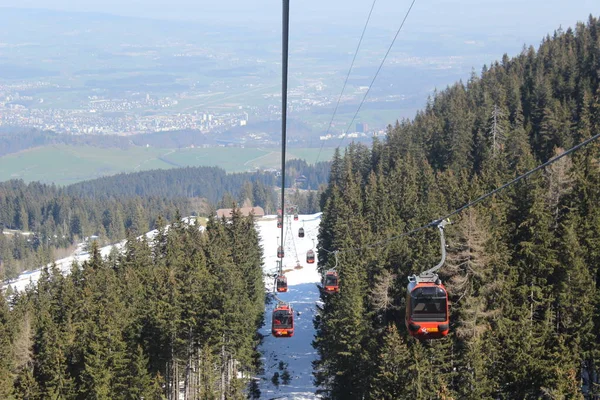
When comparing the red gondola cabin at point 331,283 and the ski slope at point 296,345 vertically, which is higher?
the red gondola cabin at point 331,283

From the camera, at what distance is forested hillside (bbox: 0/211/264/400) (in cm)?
3953

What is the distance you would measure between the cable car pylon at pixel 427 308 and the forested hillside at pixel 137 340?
58.8ft

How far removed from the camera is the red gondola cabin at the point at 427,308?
19422 mm

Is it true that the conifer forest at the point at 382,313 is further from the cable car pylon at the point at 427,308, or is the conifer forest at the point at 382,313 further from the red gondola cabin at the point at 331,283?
the cable car pylon at the point at 427,308

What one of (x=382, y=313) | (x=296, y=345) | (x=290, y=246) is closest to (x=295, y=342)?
(x=296, y=345)

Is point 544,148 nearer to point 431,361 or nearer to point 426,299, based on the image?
Answer: point 431,361

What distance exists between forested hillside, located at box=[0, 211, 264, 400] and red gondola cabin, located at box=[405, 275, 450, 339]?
58.8ft

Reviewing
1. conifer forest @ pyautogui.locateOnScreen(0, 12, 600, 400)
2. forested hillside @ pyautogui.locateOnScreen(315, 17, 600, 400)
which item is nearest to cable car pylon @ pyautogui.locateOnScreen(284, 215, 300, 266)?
conifer forest @ pyautogui.locateOnScreen(0, 12, 600, 400)

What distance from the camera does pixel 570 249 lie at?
1426 inches

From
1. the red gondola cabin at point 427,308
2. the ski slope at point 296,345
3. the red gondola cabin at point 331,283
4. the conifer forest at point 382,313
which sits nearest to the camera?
the red gondola cabin at point 427,308

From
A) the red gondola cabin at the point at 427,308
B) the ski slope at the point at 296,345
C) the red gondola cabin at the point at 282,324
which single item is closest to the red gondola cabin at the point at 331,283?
the red gondola cabin at the point at 282,324

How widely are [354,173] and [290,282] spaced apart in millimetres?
25316

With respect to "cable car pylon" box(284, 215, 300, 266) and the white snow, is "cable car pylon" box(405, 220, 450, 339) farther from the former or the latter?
"cable car pylon" box(284, 215, 300, 266)

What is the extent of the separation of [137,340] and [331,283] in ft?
43.8
